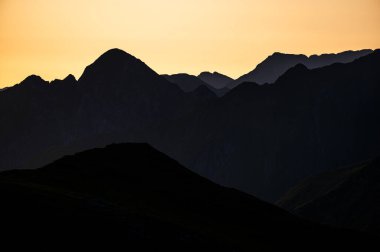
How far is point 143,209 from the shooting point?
337 ft

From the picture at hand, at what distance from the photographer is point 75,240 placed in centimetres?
7206

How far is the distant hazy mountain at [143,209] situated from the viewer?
76812 mm

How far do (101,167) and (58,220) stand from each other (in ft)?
219

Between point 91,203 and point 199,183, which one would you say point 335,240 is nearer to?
point 199,183

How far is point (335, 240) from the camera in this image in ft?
452

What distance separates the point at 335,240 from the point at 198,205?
94.7ft

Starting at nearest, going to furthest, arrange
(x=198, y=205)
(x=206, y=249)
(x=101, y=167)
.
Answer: (x=206, y=249) < (x=198, y=205) < (x=101, y=167)

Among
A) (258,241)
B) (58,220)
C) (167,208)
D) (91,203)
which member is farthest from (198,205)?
(58,220)

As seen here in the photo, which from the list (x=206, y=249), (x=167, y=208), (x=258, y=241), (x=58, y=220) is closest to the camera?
(x=58, y=220)

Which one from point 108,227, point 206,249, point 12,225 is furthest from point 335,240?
point 12,225

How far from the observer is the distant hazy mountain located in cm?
7681

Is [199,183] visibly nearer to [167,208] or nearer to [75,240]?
[167,208]

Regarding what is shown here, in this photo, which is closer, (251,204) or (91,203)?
(91,203)

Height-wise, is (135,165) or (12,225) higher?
(135,165)
